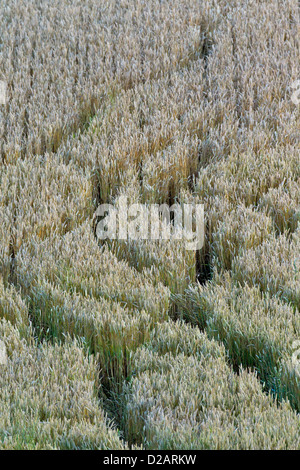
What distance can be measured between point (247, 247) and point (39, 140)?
1.64 meters

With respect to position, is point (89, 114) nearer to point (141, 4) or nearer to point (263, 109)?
point (263, 109)

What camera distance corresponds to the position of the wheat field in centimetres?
196

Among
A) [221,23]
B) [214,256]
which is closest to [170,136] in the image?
[214,256]

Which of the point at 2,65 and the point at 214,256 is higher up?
the point at 2,65

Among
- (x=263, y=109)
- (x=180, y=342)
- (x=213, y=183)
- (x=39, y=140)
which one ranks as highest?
(x=263, y=109)

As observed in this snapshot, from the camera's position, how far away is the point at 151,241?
9.17 feet

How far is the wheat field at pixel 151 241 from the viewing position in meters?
1.96

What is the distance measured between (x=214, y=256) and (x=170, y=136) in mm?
1130

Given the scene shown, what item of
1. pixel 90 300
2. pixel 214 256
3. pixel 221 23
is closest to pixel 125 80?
pixel 221 23

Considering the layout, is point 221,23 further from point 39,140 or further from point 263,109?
point 39,140

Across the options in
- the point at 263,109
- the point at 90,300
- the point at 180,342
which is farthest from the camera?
the point at 263,109
